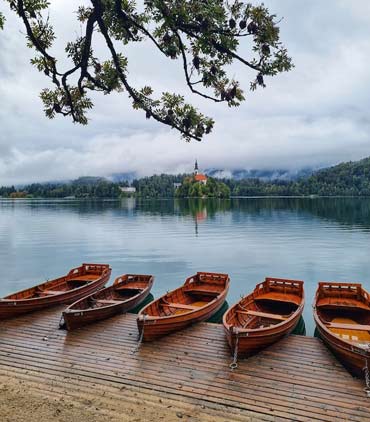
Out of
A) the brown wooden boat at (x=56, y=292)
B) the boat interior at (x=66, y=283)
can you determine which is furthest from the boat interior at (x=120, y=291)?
the boat interior at (x=66, y=283)

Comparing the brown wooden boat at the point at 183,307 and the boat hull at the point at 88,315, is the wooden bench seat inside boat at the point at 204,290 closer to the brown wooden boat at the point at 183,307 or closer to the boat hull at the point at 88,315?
the brown wooden boat at the point at 183,307

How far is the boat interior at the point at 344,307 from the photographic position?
1191cm

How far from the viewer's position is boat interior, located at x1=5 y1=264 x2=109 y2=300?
15.1 m

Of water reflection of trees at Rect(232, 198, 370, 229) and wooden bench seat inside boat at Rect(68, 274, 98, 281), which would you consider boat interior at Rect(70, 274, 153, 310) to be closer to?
wooden bench seat inside boat at Rect(68, 274, 98, 281)

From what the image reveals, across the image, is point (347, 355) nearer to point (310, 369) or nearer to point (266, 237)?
point (310, 369)

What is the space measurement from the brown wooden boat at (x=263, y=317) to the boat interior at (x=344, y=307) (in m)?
0.97

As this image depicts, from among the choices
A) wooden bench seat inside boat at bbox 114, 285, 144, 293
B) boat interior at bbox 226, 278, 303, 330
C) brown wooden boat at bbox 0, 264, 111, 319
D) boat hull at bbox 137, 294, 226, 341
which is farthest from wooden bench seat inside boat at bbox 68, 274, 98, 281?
boat interior at bbox 226, 278, 303, 330

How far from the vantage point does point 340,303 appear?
1403 cm

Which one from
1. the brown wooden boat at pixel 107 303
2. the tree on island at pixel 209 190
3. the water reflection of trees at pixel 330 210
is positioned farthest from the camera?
the tree on island at pixel 209 190

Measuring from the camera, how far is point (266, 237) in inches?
1694

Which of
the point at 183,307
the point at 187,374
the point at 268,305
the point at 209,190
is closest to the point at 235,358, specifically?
the point at 187,374

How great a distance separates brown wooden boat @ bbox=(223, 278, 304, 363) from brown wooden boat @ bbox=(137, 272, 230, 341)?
127 cm

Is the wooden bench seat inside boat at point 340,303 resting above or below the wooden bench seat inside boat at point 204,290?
below

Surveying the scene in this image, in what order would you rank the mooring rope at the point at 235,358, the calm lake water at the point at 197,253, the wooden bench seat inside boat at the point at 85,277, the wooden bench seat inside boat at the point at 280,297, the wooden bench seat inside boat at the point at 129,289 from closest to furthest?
1. the mooring rope at the point at 235,358
2. the wooden bench seat inside boat at the point at 280,297
3. the wooden bench seat inside boat at the point at 129,289
4. the wooden bench seat inside boat at the point at 85,277
5. the calm lake water at the point at 197,253
